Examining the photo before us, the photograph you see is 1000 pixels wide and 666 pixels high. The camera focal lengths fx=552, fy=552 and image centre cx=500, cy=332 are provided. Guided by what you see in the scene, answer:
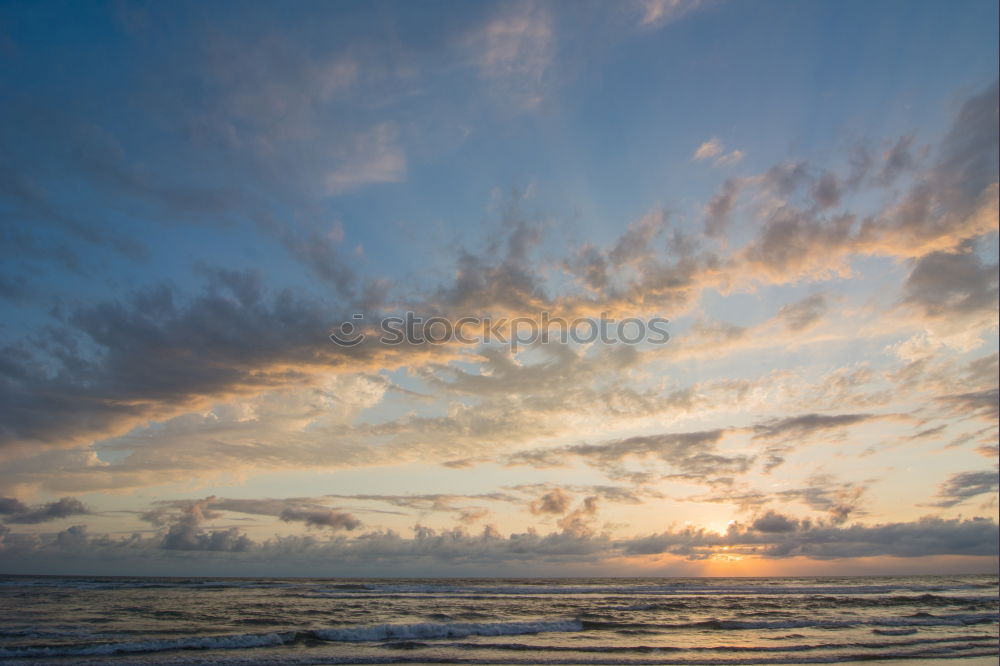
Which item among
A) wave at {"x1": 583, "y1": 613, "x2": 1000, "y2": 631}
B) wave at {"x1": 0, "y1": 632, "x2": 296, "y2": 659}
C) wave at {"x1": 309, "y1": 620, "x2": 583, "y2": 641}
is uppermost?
wave at {"x1": 0, "y1": 632, "x2": 296, "y2": 659}

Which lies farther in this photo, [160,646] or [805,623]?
[805,623]

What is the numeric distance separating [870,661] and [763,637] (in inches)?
291

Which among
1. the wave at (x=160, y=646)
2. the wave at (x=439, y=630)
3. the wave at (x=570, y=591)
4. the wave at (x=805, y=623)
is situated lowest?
the wave at (x=570, y=591)

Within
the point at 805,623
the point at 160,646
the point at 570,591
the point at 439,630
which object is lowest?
the point at 570,591

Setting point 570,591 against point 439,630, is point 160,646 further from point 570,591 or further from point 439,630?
point 570,591

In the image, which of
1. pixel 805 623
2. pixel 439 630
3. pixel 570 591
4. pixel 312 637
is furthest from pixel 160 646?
pixel 570 591

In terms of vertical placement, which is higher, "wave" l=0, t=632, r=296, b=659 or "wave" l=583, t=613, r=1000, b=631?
"wave" l=0, t=632, r=296, b=659

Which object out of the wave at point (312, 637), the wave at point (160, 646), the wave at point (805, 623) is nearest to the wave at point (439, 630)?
the wave at point (312, 637)

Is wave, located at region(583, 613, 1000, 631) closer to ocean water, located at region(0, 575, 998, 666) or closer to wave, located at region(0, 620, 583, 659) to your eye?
ocean water, located at region(0, 575, 998, 666)

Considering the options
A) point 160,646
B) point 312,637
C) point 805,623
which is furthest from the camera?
point 805,623

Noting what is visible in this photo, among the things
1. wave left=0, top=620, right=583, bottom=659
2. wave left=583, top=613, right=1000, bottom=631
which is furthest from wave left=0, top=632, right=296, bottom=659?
wave left=583, top=613, right=1000, bottom=631

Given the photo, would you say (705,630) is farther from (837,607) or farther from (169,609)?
(169,609)

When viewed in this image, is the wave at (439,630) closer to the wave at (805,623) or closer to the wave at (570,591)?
the wave at (805,623)

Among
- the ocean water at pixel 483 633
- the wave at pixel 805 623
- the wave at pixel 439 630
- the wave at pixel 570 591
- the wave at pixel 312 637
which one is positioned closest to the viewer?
the ocean water at pixel 483 633
